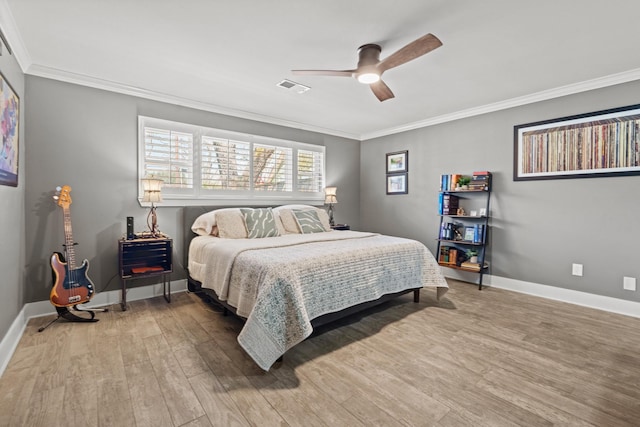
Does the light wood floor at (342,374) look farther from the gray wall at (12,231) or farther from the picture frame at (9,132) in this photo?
the picture frame at (9,132)

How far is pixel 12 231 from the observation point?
249 centimetres

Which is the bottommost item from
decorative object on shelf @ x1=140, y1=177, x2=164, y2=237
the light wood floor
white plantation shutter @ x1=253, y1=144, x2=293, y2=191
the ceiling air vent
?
the light wood floor

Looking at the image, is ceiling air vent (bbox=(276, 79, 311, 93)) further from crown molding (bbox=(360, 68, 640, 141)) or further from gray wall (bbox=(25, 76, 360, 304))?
crown molding (bbox=(360, 68, 640, 141))

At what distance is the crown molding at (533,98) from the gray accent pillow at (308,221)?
7.75 feet

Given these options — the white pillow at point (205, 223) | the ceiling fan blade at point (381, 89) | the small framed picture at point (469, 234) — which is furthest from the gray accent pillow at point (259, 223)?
the small framed picture at point (469, 234)

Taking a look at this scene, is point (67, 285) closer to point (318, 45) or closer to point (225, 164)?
Result: point (225, 164)

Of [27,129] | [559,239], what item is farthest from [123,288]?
[559,239]

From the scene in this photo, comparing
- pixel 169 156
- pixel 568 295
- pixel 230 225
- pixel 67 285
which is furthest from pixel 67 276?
pixel 568 295

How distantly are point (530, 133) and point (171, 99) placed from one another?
460 centimetres

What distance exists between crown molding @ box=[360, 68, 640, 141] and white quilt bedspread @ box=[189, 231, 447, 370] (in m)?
2.35

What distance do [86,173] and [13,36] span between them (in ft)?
4.34

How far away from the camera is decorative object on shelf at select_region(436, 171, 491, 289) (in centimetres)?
412

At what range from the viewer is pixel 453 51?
2.68m

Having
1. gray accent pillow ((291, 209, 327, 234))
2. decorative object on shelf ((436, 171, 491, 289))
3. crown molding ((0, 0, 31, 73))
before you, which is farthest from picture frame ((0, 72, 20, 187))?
decorative object on shelf ((436, 171, 491, 289))
